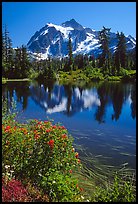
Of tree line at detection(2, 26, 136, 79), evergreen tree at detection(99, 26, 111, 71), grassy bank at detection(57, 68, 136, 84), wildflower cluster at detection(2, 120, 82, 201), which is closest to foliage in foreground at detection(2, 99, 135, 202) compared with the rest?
wildflower cluster at detection(2, 120, 82, 201)

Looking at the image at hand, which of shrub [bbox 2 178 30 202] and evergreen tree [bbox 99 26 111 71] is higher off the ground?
evergreen tree [bbox 99 26 111 71]

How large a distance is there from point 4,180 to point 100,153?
444 centimetres

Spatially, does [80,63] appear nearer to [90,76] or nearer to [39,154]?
[90,76]

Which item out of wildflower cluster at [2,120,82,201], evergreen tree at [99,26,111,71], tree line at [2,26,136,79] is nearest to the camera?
wildflower cluster at [2,120,82,201]

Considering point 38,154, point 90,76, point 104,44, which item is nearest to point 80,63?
point 104,44

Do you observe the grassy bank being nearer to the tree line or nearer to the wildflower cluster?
the tree line

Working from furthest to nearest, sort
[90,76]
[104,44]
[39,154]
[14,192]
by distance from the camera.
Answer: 1. [104,44]
2. [90,76]
3. [39,154]
4. [14,192]

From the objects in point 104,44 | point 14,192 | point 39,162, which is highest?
point 104,44

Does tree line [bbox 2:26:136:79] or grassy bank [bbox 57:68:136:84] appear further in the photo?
tree line [bbox 2:26:136:79]

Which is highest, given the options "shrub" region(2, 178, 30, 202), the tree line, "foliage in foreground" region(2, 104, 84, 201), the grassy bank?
the tree line

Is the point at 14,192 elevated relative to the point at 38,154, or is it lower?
lower

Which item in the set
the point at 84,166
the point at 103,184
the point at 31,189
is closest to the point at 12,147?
the point at 31,189

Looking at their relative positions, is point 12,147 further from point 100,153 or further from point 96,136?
point 96,136

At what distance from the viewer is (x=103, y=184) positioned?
5.94 metres
